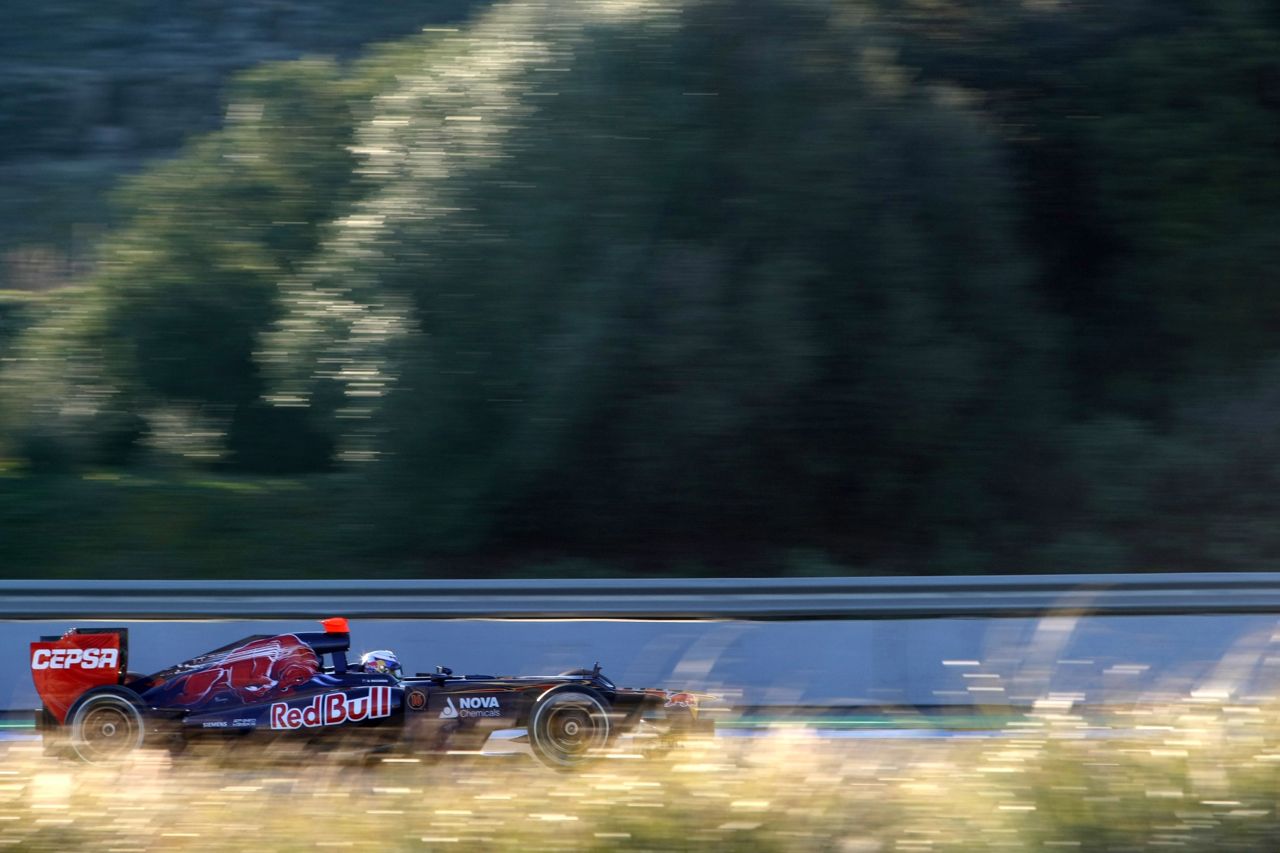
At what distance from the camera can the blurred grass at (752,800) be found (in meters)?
4.16

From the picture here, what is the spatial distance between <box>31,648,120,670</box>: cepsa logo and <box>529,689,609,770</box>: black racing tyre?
2229mm

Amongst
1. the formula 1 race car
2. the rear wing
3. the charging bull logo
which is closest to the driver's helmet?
the formula 1 race car

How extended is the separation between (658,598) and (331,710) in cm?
316

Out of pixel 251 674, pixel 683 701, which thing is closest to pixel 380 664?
pixel 251 674

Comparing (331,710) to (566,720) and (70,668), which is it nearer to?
(566,720)

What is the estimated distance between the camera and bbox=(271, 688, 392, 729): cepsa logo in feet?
22.2

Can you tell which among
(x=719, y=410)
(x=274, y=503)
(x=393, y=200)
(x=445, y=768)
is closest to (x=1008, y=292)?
(x=719, y=410)

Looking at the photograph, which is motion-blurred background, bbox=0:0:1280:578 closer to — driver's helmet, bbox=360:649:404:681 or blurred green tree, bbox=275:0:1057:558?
blurred green tree, bbox=275:0:1057:558

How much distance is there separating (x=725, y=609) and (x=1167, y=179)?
909cm

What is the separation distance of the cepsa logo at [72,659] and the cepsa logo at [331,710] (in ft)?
3.18

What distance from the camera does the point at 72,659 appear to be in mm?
7047

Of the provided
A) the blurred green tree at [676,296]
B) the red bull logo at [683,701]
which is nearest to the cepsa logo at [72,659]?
the red bull logo at [683,701]

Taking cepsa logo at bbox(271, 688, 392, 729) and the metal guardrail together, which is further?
the metal guardrail

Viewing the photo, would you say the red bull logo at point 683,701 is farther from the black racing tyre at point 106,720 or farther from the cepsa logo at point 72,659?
the cepsa logo at point 72,659
